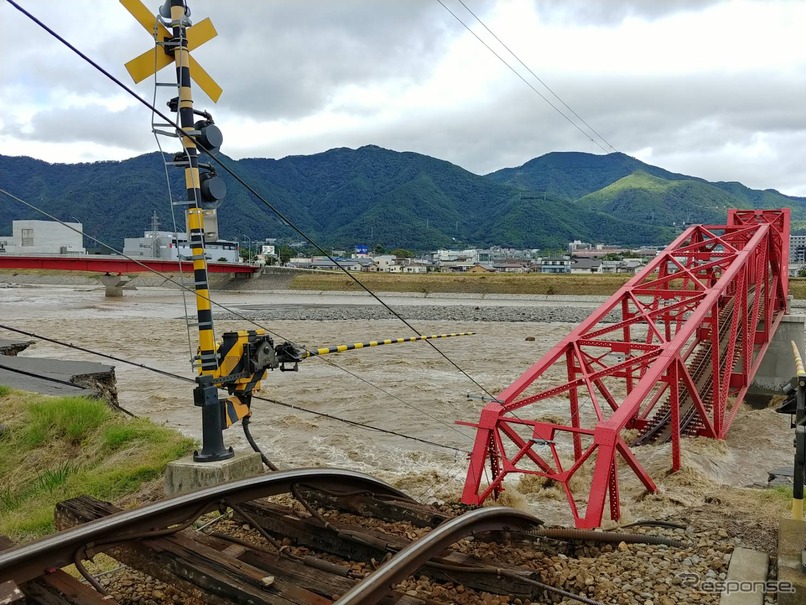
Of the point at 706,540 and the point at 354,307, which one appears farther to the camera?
the point at 354,307

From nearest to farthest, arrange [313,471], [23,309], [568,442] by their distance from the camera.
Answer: [313,471]
[568,442]
[23,309]

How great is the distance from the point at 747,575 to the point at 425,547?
8.49 feet

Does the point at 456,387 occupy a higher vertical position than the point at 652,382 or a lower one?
lower

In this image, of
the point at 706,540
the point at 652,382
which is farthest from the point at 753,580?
the point at 652,382

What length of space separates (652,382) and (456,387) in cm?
1338

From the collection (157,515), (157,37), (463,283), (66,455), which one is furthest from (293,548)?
(463,283)

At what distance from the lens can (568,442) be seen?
15.5 m

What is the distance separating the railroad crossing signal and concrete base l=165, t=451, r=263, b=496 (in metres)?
4.34

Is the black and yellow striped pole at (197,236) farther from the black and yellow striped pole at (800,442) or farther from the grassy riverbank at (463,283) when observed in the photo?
the grassy riverbank at (463,283)

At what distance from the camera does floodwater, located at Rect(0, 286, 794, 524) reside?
11492 millimetres

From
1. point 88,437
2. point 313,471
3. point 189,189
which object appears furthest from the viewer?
point 88,437

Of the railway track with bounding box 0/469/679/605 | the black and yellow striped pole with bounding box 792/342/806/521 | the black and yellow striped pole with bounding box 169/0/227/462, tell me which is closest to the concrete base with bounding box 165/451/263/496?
the black and yellow striped pole with bounding box 169/0/227/462

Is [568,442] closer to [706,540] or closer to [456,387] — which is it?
[456,387]

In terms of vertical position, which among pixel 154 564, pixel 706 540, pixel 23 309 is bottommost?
pixel 23 309
